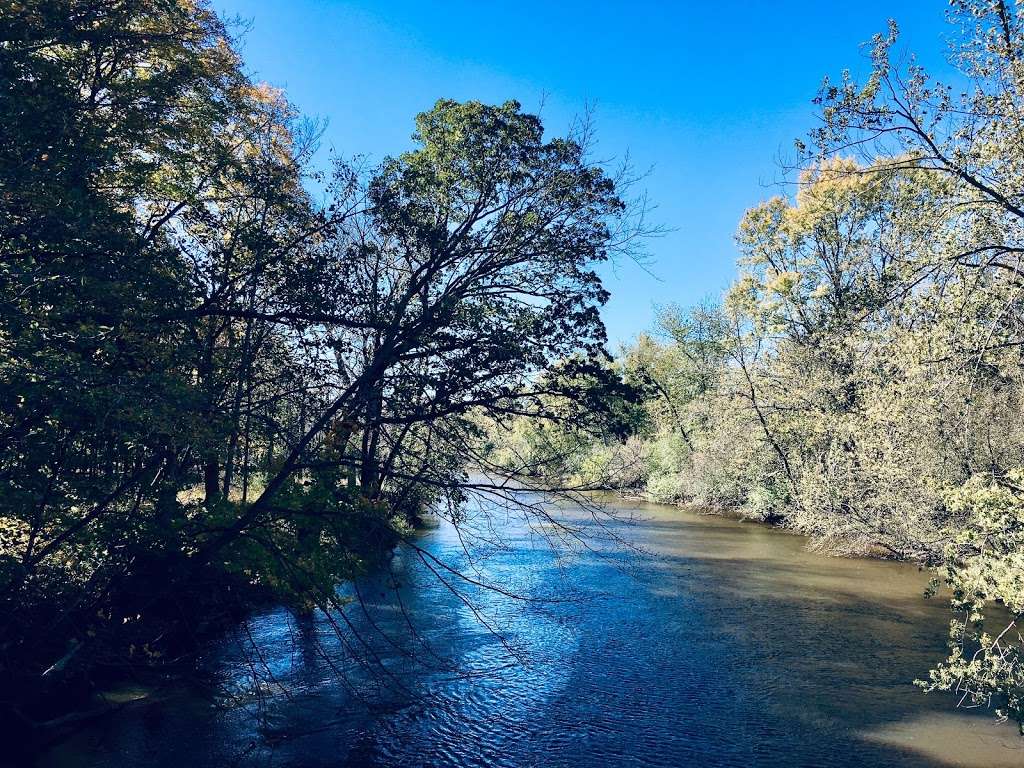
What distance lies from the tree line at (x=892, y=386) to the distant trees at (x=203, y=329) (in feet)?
6.69

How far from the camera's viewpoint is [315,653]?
11617 millimetres

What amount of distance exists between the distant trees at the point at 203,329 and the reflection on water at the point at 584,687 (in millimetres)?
1399

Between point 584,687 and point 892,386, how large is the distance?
1087 centimetres

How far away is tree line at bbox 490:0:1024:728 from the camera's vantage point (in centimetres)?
893

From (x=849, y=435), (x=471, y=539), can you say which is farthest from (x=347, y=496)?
(x=849, y=435)

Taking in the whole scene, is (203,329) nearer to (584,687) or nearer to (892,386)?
(584,687)

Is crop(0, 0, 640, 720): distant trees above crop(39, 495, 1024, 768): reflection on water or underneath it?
above

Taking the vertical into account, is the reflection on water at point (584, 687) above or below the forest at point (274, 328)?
below

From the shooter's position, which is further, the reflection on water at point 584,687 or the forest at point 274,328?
the reflection on water at point 584,687

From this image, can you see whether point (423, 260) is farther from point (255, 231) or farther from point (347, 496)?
point (347, 496)

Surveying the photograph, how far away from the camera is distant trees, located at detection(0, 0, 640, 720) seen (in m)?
6.45

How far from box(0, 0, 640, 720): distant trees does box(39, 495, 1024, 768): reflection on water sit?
55.1 inches

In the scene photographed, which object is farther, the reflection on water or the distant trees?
the reflection on water

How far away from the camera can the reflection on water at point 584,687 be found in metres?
8.25
